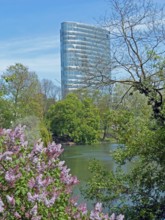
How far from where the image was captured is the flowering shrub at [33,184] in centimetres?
257

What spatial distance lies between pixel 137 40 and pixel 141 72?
72 centimetres

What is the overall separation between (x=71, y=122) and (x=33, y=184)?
4475cm

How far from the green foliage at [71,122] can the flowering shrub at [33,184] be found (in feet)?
142

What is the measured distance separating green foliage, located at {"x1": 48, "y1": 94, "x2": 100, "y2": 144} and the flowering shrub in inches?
1705

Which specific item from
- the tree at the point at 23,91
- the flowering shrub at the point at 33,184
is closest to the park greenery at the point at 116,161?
the flowering shrub at the point at 33,184

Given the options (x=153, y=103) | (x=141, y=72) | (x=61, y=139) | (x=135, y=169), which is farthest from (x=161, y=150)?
(x=61, y=139)

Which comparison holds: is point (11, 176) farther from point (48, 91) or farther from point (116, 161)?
point (48, 91)

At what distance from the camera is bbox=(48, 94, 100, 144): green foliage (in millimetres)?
46781

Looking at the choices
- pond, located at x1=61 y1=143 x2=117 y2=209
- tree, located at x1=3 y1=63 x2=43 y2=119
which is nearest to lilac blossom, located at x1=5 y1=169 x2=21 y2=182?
pond, located at x1=61 y1=143 x2=117 y2=209

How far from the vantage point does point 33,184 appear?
2586 mm

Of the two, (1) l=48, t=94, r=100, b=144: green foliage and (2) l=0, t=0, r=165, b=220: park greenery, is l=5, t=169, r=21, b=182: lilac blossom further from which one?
(1) l=48, t=94, r=100, b=144: green foliage

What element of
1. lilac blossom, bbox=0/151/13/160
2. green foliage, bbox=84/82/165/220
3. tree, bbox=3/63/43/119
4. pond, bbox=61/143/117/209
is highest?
tree, bbox=3/63/43/119

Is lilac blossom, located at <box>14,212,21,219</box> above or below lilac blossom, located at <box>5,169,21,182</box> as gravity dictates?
below

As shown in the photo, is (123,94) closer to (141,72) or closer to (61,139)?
(141,72)
